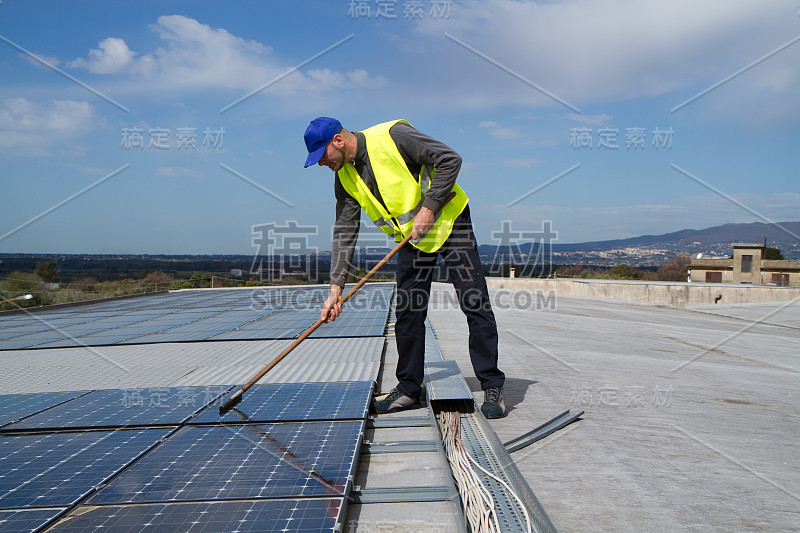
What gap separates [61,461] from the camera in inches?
61.8

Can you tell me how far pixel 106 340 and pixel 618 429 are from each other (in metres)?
3.79

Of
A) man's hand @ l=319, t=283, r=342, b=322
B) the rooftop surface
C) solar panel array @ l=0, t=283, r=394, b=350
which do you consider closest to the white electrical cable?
the rooftop surface

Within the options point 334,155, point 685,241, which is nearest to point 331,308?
point 334,155

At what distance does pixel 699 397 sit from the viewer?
2.77 meters

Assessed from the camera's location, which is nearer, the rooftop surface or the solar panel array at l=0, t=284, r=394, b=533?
the solar panel array at l=0, t=284, r=394, b=533

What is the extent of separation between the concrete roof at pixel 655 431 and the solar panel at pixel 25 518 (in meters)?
1.28

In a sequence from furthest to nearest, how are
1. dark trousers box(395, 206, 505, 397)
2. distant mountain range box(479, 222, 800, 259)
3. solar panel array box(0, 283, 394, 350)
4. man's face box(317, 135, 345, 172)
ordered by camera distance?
distant mountain range box(479, 222, 800, 259)
solar panel array box(0, 283, 394, 350)
dark trousers box(395, 206, 505, 397)
man's face box(317, 135, 345, 172)

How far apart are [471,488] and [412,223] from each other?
3.97 ft

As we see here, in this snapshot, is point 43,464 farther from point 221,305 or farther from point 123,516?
point 221,305

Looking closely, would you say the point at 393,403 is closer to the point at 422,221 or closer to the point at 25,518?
the point at 422,221

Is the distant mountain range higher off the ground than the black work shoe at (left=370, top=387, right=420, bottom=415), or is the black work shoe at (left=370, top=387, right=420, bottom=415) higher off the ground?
the distant mountain range

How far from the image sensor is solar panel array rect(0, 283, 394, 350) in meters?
4.14

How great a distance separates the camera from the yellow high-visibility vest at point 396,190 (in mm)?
2307

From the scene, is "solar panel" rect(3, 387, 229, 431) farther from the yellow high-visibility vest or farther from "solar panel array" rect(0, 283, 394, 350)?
"solar panel array" rect(0, 283, 394, 350)
